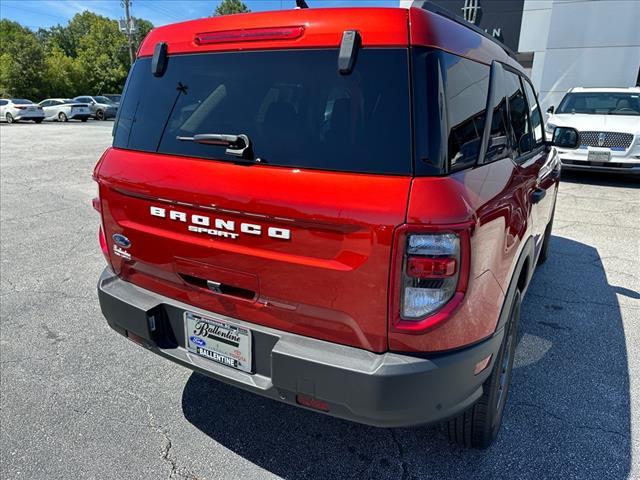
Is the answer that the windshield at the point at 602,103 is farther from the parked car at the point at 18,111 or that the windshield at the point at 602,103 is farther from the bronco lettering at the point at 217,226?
the parked car at the point at 18,111

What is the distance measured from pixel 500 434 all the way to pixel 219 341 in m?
1.56

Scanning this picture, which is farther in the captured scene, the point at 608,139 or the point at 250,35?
the point at 608,139

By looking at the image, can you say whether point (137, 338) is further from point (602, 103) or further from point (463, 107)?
point (602, 103)

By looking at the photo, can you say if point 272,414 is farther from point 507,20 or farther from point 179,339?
point 507,20

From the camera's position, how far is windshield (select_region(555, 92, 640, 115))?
9.27 metres

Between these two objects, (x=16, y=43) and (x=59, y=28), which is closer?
(x=16, y=43)

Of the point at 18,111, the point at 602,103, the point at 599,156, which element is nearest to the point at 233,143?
the point at 599,156

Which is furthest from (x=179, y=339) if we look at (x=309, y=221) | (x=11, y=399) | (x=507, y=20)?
(x=507, y=20)

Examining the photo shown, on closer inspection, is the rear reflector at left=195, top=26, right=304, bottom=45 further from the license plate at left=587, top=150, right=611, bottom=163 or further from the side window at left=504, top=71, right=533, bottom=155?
the license plate at left=587, top=150, right=611, bottom=163

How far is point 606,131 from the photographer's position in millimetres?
8430

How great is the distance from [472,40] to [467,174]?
695 millimetres

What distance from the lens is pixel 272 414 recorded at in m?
2.51

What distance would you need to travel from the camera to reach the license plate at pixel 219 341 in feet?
6.25

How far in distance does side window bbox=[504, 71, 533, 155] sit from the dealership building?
44.2ft
